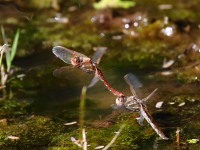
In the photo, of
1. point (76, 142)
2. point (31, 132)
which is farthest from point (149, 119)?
point (31, 132)

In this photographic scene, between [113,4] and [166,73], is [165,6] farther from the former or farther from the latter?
[166,73]

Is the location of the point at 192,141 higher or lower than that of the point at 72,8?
lower

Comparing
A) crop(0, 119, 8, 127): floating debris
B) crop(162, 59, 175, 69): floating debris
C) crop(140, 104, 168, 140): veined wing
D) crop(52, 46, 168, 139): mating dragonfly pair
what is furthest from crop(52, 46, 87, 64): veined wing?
crop(162, 59, 175, 69): floating debris

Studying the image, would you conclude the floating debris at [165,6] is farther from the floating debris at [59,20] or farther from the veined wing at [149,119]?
the veined wing at [149,119]

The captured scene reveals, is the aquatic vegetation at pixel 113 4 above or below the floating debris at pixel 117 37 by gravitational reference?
above

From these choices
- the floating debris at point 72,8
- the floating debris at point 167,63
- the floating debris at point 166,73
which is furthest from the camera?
the floating debris at point 72,8

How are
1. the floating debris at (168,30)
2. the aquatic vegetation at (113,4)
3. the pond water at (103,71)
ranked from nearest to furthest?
the pond water at (103,71)
the floating debris at (168,30)
the aquatic vegetation at (113,4)

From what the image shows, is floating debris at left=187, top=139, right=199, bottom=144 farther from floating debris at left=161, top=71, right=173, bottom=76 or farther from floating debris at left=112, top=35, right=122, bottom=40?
floating debris at left=112, top=35, right=122, bottom=40

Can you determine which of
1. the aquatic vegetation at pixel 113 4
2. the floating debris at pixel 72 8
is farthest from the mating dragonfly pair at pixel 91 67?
the floating debris at pixel 72 8
